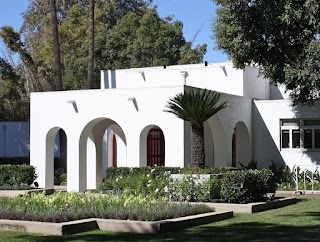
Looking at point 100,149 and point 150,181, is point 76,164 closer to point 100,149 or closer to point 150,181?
point 100,149

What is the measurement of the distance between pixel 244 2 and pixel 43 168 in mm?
11490

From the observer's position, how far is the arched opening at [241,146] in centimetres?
2717

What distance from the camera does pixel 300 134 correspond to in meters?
26.5

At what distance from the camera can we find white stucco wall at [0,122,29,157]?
3512cm

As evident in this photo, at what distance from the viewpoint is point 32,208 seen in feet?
43.5

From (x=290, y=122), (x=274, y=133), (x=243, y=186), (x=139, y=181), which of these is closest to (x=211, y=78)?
(x=274, y=133)

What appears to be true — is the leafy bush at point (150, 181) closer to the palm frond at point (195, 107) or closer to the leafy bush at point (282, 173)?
the palm frond at point (195, 107)

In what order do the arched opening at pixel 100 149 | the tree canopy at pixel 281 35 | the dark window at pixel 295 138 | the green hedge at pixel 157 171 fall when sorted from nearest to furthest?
1. the tree canopy at pixel 281 35
2. the green hedge at pixel 157 171
3. the arched opening at pixel 100 149
4. the dark window at pixel 295 138

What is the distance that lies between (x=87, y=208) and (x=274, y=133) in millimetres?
15115

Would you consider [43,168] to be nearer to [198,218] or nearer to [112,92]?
[112,92]

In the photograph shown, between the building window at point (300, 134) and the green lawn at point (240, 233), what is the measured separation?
12.2 metres

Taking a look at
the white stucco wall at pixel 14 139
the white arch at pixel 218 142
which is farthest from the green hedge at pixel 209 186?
the white stucco wall at pixel 14 139

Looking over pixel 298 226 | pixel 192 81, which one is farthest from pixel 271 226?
pixel 192 81

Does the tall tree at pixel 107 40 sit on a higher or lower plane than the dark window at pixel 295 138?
higher
